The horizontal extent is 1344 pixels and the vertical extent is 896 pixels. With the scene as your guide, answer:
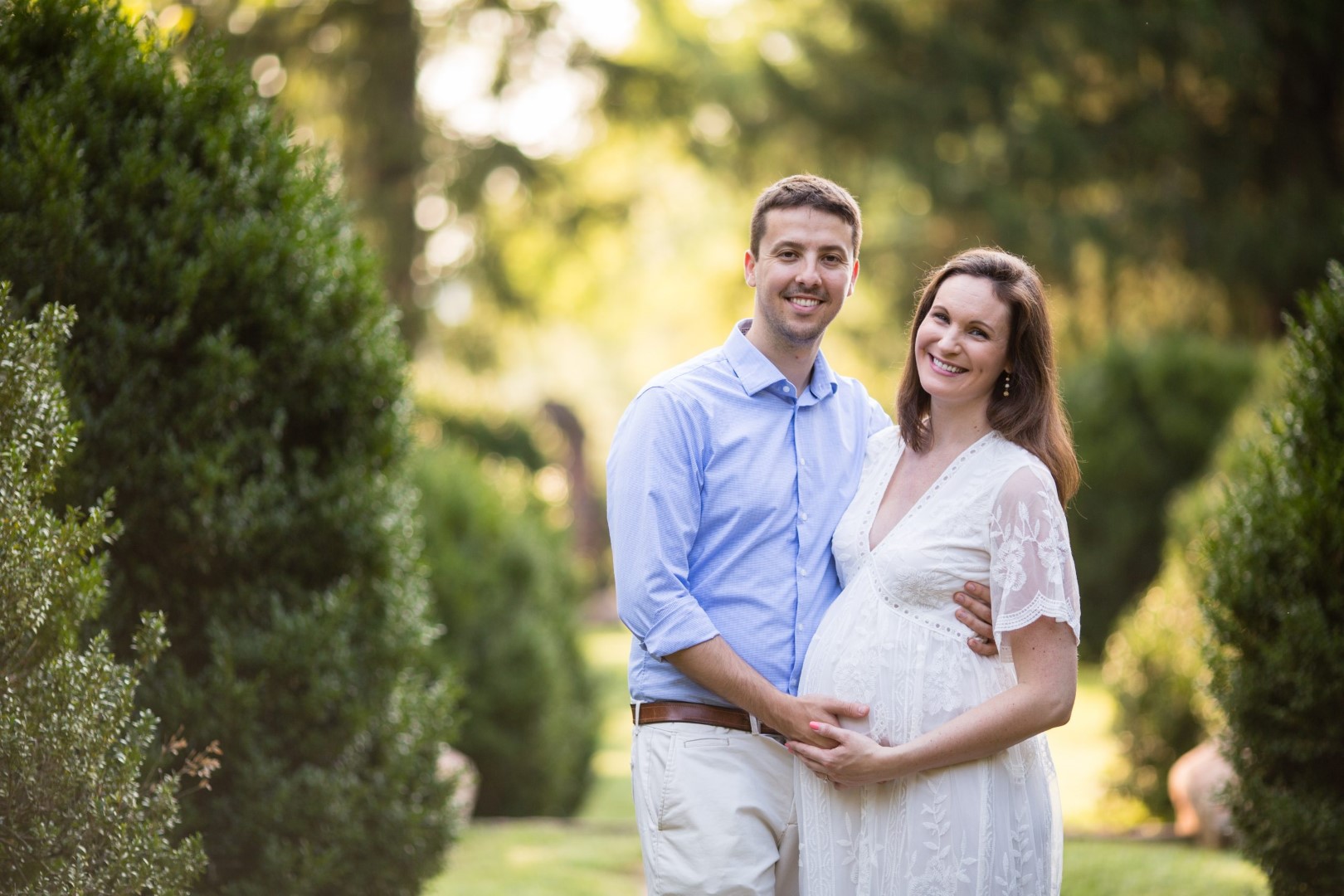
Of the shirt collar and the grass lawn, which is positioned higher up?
the shirt collar

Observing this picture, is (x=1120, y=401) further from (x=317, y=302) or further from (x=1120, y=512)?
(x=317, y=302)

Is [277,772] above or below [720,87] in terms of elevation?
below

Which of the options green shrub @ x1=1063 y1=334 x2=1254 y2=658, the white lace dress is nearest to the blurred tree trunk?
green shrub @ x1=1063 y1=334 x2=1254 y2=658

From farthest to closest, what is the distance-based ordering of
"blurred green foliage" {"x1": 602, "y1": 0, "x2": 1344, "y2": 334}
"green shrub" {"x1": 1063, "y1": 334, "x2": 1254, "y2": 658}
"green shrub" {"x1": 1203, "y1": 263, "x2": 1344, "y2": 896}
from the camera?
"blurred green foliage" {"x1": 602, "y1": 0, "x2": 1344, "y2": 334}
"green shrub" {"x1": 1063, "y1": 334, "x2": 1254, "y2": 658}
"green shrub" {"x1": 1203, "y1": 263, "x2": 1344, "y2": 896}

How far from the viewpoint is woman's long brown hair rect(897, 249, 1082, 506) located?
3.28 m

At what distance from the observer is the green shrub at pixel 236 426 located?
3920mm

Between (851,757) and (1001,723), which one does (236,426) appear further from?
(1001,723)

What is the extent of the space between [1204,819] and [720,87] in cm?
1546

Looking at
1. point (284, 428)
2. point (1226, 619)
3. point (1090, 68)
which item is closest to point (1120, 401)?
point (1090, 68)

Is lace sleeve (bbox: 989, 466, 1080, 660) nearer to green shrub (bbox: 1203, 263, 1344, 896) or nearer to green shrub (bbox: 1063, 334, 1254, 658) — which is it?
green shrub (bbox: 1203, 263, 1344, 896)

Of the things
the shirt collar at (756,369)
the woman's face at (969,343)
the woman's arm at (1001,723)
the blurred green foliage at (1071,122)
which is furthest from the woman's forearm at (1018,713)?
the blurred green foliage at (1071,122)

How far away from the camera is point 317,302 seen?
14.2 ft

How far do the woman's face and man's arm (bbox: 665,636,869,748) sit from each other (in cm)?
87

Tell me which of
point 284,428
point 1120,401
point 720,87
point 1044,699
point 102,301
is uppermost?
point 720,87
